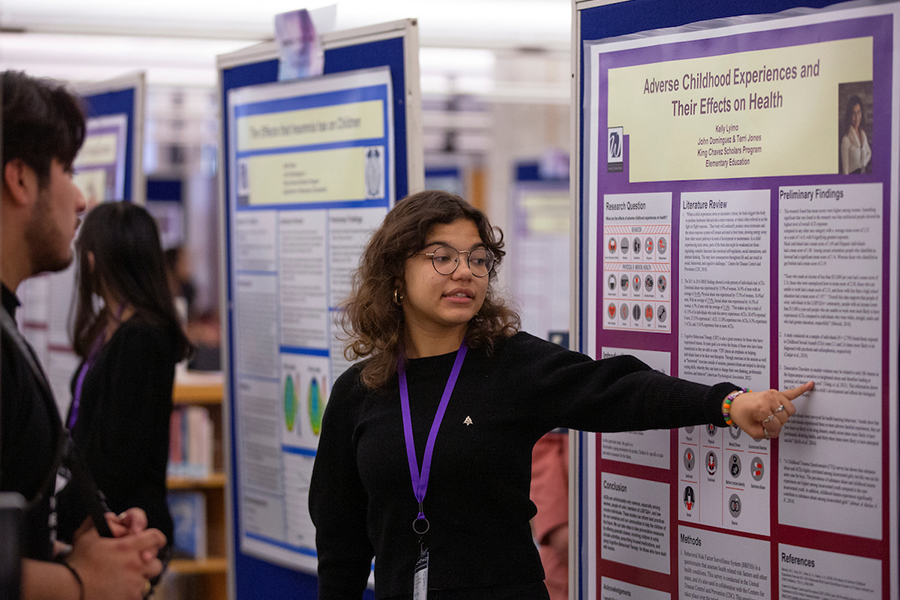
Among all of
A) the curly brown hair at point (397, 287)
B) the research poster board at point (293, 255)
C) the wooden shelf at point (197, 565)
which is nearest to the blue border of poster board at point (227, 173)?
the research poster board at point (293, 255)

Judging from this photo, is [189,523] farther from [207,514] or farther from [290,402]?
[290,402]

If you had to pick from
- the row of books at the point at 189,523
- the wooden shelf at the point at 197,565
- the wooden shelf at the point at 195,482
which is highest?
the wooden shelf at the point at 195,482

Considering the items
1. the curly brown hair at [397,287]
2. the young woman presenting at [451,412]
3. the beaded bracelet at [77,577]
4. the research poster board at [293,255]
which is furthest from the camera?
the research poster board at [293,255]

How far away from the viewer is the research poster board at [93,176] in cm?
333

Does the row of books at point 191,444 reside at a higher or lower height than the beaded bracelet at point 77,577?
lower

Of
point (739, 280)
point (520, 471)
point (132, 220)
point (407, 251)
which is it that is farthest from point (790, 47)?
point (132, 220)

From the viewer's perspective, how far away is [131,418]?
2.57 m

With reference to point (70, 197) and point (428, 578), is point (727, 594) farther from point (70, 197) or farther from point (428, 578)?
point (70, 197)

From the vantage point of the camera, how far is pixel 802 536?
1.71 m

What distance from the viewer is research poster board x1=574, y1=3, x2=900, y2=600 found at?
162 centimetres

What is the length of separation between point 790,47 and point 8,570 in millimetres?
1672

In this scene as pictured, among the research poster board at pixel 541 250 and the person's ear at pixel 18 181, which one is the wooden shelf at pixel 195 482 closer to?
the person's ear at pixel 18 181

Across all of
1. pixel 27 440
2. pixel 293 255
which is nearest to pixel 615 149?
pixel 293 255

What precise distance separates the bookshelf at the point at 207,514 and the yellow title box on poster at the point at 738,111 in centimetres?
308
